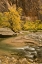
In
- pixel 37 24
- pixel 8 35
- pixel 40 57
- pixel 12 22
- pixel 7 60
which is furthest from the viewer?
pixel 37 24

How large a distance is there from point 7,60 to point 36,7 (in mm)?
62688

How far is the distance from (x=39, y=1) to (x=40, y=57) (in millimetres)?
60412

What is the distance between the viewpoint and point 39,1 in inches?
3241

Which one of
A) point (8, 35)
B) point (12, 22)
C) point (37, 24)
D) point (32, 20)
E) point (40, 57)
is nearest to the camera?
point (40, 57)

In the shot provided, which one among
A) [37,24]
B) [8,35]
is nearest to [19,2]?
[37,24]

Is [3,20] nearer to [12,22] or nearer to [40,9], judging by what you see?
[12,22]

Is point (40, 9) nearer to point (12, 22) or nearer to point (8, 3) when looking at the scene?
point (8, 3)

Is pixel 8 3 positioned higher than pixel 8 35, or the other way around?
pixel 8 3

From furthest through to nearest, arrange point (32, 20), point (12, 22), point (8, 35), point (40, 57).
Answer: point (32, 20)
point (12, 22)
point (8, 35)
point (40, 57)

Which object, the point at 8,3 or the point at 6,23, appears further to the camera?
the point at 8,3

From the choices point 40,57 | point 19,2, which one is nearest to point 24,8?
point 19,2

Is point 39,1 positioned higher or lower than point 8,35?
higher

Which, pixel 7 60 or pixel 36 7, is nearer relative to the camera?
pixel 7 60

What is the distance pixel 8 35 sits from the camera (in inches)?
1751
